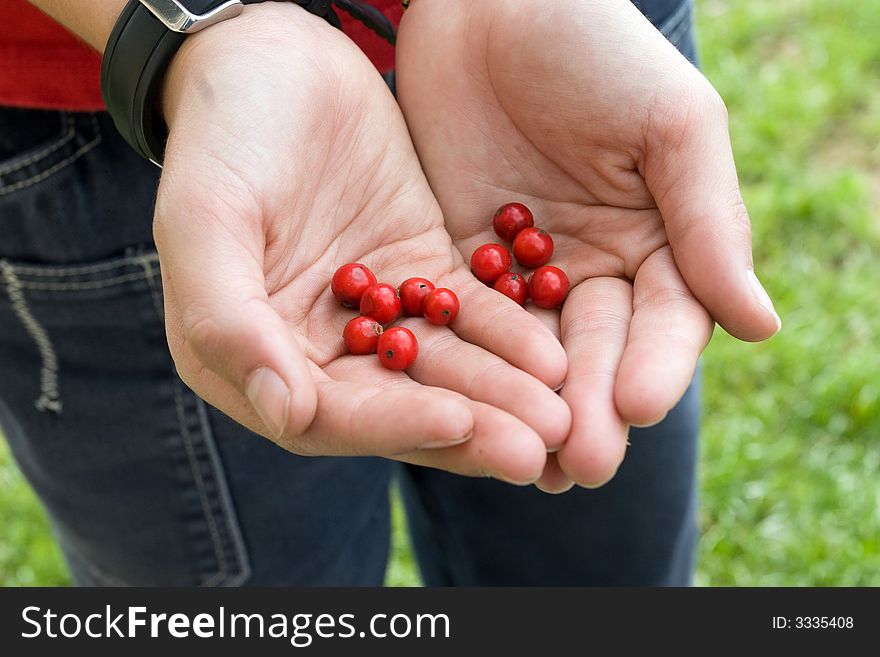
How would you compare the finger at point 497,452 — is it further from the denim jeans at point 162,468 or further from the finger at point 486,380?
the denim jeans at point 162,468

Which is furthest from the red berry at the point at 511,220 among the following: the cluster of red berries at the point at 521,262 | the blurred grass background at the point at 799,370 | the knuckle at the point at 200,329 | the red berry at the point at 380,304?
the blurred grass background at the point at 799,370

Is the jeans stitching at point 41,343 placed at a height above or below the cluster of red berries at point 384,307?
below

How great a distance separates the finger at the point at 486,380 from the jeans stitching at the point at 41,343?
0.89 m

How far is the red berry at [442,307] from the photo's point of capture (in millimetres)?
2432

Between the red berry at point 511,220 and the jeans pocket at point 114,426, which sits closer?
the jeans pocket at point 114,426

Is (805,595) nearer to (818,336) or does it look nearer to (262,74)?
(818,336)

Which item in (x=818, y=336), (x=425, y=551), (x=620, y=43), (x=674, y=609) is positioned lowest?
(x=425, y=551)

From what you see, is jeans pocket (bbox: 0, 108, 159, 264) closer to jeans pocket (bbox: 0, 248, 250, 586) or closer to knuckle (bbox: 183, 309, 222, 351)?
jeans pocket (bbox: 0, 248, 250, 586)

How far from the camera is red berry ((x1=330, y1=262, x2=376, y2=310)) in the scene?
2.46m

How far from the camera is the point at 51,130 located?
2.31 m

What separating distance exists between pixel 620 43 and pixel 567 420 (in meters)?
0.97

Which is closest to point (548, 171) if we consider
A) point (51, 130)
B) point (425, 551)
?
point (51, 130)

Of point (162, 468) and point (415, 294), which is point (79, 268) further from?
point (415, 294)

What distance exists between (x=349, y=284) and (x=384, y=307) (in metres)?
0.10
